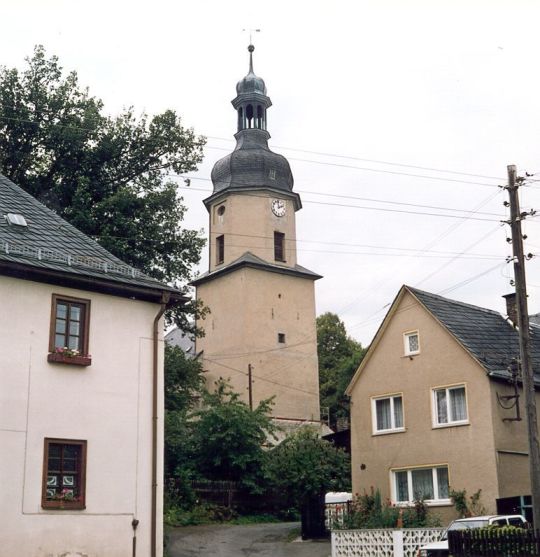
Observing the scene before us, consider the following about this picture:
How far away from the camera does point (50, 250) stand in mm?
22219

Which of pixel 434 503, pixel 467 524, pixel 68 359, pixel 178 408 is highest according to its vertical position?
pixel 178 408

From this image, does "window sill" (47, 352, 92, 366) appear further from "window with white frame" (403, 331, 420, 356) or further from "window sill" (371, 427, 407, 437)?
"window with white frame" (403, 331, 420, 356)

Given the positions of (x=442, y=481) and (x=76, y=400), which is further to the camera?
(x=442, y=481)

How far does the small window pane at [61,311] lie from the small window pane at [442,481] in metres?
13.8

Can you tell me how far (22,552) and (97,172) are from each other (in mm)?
21528

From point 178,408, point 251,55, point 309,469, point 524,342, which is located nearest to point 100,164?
point 178,408

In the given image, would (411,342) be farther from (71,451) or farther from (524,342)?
(71,451)

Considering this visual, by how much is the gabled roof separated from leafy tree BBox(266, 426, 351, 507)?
3.08 m

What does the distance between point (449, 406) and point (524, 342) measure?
844 centimetres

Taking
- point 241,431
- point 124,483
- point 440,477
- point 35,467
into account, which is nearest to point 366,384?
point 440,477

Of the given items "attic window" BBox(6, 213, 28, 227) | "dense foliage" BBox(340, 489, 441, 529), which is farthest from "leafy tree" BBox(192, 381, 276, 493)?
"attic window" BBox(6, 213, 28, 227)

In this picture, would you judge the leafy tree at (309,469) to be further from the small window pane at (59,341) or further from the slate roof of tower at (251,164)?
the slate roof of tower at (251,164)

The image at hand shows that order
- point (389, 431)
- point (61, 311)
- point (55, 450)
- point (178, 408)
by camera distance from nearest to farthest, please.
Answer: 1. point (55, 450)
2. point (61, 311)
3. point (389, 431)
4. point (178, 408)

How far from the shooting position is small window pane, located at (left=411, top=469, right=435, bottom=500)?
29.2m
